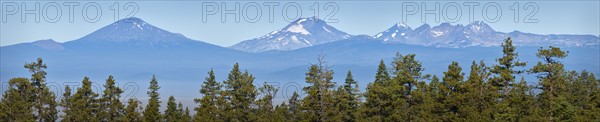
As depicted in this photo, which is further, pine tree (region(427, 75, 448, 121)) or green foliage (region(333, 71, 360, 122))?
green foliage (region(333, 71, 360, 122))

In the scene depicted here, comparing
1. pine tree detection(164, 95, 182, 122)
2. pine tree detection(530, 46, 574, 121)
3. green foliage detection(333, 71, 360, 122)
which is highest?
pine tree detection(530, 46, 574, 121)

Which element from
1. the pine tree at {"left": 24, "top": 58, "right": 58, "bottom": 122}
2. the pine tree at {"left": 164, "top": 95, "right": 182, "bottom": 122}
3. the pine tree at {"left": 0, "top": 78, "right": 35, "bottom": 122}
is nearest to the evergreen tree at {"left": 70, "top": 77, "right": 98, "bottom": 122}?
the pine tree at {"left": 24, "top": 58, "right": 58, "bottom": 122}

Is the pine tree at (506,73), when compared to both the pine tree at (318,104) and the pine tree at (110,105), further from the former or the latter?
the pine tree at (110,105)

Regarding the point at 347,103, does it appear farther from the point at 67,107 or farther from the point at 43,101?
the point at 43,101

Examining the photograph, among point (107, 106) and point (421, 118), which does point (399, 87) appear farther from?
point (107, 106)

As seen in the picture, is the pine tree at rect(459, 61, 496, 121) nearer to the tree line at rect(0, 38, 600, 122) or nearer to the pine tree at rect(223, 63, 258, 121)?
the tree line at rect(0, 38, 600, 122)

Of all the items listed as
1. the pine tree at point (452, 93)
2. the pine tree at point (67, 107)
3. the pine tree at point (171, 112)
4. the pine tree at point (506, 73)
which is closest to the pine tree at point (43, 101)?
the pine tree at point (67, 107)
